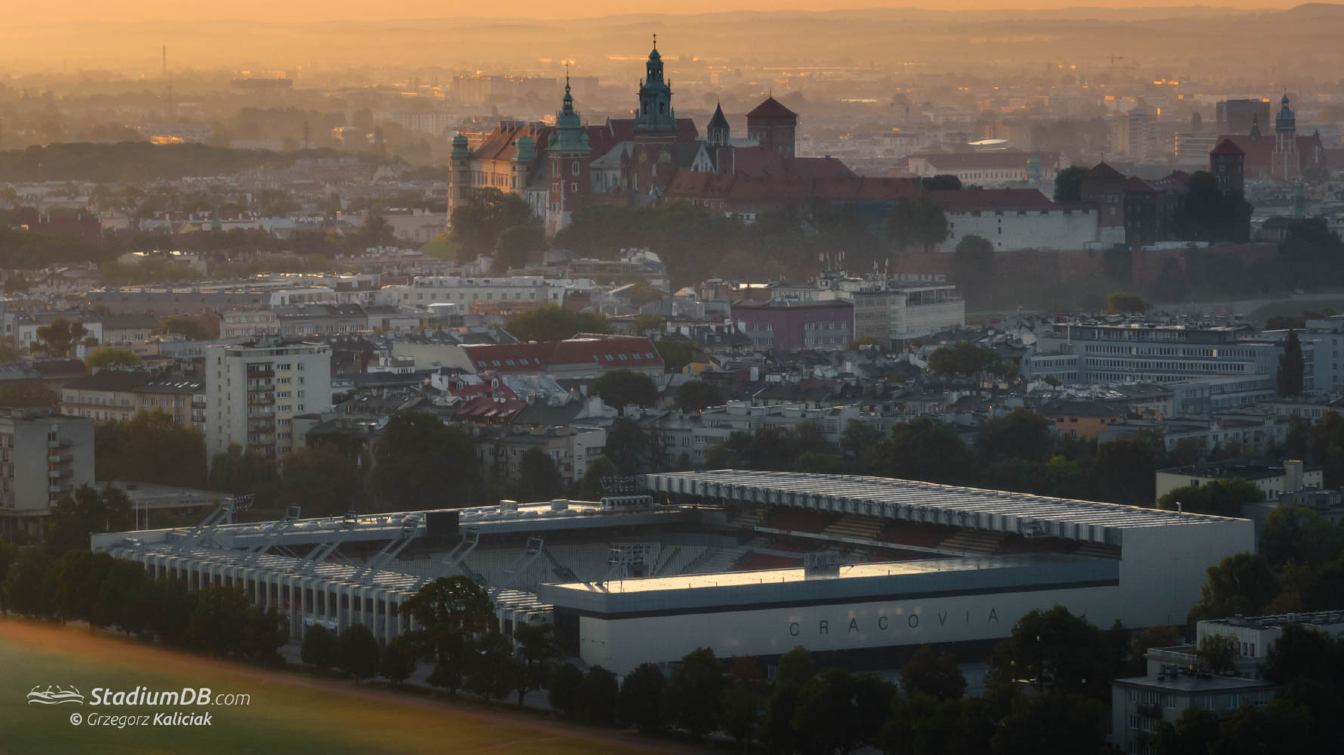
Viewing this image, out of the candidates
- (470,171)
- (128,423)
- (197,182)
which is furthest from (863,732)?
(197,182)

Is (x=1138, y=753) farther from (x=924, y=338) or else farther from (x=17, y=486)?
(x=924, y=338)

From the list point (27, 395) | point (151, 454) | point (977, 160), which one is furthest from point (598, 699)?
point (977, 160)

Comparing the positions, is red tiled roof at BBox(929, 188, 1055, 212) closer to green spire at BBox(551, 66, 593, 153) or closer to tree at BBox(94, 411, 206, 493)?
green spire at BBox(551, 66, 593, 153)

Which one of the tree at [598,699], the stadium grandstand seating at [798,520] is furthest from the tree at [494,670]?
the stadium grandstand seating at [798,520]

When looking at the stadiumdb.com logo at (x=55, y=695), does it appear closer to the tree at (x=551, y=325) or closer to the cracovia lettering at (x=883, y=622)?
the cracovia lettering at (x=883, y=622)

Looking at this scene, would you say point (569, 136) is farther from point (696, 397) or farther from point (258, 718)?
point (258, 718)

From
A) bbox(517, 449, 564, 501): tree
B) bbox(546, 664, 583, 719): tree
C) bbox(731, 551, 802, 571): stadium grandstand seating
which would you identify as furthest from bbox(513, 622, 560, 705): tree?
bbox(517, 449, 564, 501): tree
